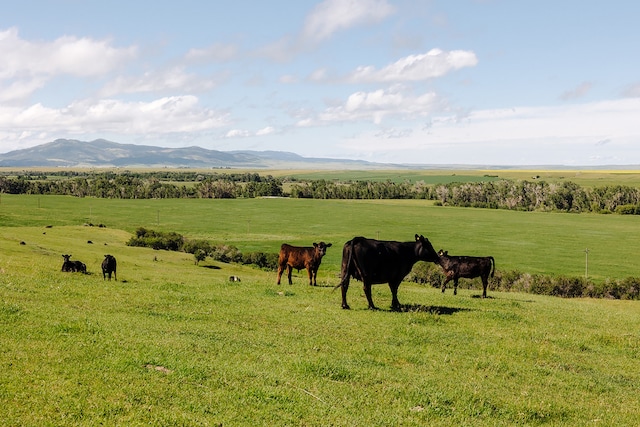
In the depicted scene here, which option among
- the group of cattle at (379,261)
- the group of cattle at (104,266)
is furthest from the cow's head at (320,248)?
the group of cattle at (104,266)

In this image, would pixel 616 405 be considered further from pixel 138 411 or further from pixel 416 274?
pixel 416 274

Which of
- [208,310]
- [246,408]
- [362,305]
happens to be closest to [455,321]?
[362,305]

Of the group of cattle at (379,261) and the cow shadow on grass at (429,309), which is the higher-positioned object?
the group of cattle at (379,261)

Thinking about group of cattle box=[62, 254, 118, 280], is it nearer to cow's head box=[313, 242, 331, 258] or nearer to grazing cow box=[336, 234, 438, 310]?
cow's head box=[313, 242, 331, 258]

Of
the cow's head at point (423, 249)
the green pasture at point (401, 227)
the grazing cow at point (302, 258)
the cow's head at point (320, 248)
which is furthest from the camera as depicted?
the green pasture at point (401, 227)

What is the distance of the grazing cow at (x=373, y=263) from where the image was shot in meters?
19.8

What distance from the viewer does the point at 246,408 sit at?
9453 mm

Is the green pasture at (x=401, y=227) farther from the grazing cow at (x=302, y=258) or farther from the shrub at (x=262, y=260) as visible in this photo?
the grazing cow at (x=302, y=258)

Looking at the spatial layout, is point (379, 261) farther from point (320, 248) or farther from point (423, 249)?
point (320, 248)

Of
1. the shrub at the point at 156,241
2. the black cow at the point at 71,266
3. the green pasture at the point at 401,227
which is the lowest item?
the green pasture at the point at 401,227

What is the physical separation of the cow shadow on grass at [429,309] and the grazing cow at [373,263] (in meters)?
0.50

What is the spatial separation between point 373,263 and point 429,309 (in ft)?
9.96

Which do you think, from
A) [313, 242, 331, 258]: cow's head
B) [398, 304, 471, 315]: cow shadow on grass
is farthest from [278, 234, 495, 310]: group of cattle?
[313, 242, 331, 258]: cow's head

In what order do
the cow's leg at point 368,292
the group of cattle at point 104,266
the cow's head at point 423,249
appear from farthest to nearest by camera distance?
the group of cattle at point 104,266
the cow's head at point 423,249
the cow's leg at point 368,292
